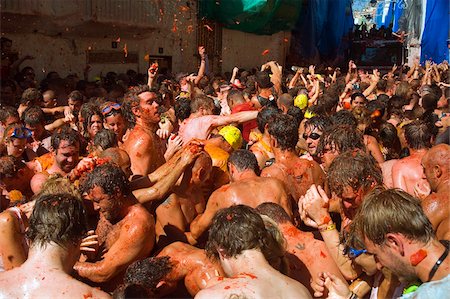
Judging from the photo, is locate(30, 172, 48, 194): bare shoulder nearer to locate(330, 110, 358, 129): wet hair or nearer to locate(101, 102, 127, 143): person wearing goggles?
locate(101, 102, 127, 143): person wearing goggles

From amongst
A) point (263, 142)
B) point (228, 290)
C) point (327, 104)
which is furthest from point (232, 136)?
point (228, 290)

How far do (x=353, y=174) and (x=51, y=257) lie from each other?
1870 mm

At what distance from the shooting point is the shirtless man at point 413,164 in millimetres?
4594

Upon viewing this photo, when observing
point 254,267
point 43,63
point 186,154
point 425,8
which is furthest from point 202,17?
point 254,267

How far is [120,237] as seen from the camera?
3.45m

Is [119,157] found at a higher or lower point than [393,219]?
lower

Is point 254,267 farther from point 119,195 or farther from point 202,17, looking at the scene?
point 202,17

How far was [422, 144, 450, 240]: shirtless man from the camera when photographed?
3.55 metres

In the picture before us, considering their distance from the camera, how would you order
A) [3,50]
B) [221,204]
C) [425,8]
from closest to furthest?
[221,204] < [3,50] < [425,8]

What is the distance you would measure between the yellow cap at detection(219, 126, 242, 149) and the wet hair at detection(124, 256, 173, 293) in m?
2.72

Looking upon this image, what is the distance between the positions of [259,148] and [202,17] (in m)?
12.4

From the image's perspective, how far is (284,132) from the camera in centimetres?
473

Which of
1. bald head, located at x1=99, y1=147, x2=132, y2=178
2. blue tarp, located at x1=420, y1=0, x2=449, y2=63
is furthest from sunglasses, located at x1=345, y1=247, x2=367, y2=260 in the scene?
blue tarp, located at x1=420, y1=0, x2=449, y2=63

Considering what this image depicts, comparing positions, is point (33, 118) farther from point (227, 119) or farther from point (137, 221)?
point (137, 221)
